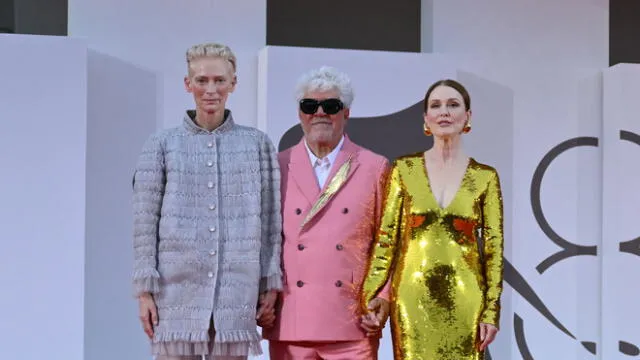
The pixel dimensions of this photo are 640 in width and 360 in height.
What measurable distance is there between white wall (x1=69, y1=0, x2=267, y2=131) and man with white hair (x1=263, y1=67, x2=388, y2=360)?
87.1 inches

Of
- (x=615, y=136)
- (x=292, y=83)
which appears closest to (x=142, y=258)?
(x=292, y=83)

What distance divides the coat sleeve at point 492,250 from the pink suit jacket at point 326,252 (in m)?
0.42

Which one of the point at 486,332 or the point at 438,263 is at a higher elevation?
the point at 438,263

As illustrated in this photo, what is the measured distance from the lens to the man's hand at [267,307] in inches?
140

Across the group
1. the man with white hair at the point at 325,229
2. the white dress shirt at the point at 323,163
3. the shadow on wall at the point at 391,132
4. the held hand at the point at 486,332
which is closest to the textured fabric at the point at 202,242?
the man with white hair at the point at 325,229

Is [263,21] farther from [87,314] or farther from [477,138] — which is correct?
[87,314]

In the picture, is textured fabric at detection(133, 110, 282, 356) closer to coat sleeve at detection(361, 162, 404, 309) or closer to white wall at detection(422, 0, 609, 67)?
coat sleeve at detection(361, 162, 404, 309)

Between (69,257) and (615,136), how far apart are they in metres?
3.50

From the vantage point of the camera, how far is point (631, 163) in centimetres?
605

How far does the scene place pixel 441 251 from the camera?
353 centimetres

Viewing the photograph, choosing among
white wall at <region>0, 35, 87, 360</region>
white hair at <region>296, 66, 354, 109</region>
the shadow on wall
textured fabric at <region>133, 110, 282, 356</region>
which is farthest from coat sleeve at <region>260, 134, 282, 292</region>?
the shadow on wall

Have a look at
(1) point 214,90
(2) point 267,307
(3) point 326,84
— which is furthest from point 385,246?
(1) point 214,90

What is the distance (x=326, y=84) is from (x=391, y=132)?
2.24 meters

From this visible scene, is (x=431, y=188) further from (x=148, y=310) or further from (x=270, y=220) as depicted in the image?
(x=148, y=310)
